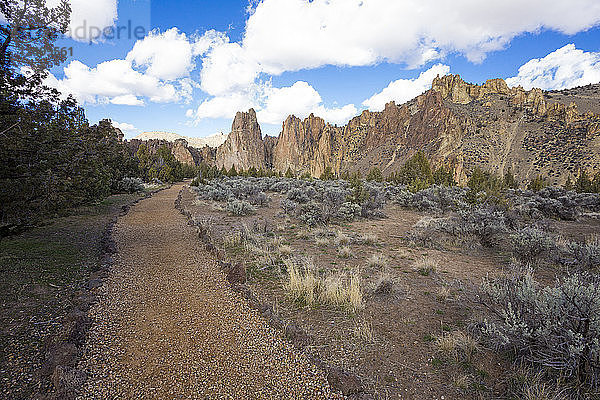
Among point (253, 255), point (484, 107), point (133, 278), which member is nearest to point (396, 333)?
point (253, 255)

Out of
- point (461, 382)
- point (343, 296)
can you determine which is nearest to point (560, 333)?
point (461, 382)

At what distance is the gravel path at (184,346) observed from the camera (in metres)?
3.36

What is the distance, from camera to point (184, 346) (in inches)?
163

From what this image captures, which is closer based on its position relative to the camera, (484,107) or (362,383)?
(362,383)

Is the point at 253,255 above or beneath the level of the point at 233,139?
beneath

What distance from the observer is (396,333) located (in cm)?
434

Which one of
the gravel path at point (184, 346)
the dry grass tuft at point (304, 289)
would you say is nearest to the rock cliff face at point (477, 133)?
the dry grass tuft at point (304, 289)

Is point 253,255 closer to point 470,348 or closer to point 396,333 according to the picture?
point 396,333

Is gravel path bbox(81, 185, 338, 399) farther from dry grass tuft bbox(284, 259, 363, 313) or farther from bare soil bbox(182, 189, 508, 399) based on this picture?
dry grass tuft bbox(284, 259, 363, 313)

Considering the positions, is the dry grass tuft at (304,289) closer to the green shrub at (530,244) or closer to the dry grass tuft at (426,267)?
the dry grass tuft at (426,267)

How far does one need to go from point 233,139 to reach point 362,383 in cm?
12300

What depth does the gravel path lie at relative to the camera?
3.36 meters

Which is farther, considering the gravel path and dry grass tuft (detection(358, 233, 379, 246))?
dry grass tuft (detection(358, 233, 379, 246))

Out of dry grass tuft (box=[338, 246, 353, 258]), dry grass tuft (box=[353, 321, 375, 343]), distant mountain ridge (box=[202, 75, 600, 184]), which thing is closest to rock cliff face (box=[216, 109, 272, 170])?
distant mountain ridge (box=[202, 75, 600, 184])
